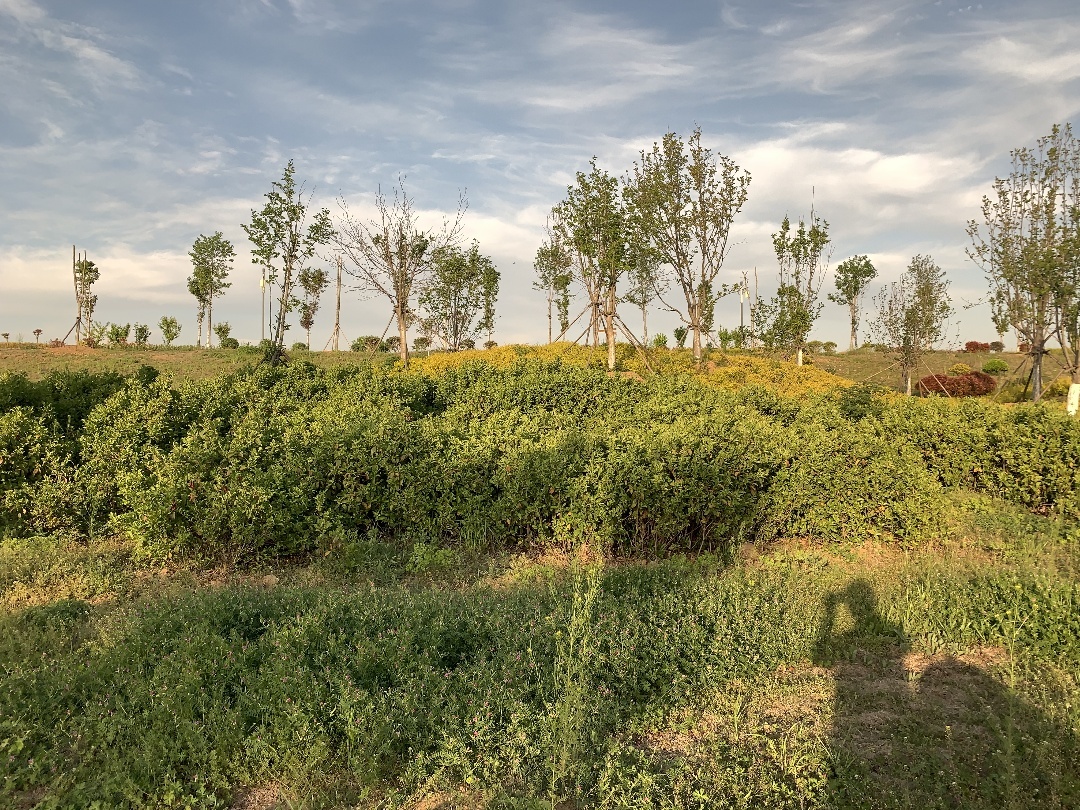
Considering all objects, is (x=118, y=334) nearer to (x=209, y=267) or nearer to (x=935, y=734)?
(x=209, y=267)

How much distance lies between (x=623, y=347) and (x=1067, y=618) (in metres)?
20.7

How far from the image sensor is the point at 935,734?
3.56 meters

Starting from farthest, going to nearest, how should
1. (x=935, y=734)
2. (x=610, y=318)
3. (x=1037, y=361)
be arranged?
(x=610, y=318)
(x=1037, y=361)
(x=935, y=734)

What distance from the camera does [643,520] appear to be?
657cm

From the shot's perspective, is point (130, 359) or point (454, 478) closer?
point (454, 478)

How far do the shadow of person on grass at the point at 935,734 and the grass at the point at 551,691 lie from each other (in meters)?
0.01

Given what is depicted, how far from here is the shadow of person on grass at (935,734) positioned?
10.1 feet

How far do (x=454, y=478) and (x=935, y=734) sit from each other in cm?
438

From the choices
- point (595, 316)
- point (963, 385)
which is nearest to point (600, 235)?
point (595, 316)

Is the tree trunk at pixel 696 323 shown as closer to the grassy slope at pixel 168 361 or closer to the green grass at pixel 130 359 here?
the grassy slope at pixel 168 361

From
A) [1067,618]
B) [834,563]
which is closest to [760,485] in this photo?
[834,563]

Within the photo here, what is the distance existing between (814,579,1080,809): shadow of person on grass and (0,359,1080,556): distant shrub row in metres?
2.05

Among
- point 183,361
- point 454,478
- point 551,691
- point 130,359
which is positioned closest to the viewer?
point 551,691

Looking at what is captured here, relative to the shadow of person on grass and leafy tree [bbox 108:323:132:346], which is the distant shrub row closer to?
the shadow of person on grass
